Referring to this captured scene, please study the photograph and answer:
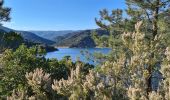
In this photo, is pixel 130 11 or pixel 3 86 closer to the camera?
pixel 3 86

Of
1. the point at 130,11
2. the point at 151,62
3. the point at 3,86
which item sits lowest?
the point at 3,86

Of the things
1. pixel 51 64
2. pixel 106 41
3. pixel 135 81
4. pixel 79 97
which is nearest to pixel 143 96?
pixel 135 81

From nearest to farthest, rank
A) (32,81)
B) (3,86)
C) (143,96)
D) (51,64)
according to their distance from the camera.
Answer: (143,96) → (32,81) → (3,86) → (51,64)

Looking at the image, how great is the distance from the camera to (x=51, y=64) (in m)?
33.8

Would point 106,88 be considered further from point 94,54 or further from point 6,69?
point 94,54

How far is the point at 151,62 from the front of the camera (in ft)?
40.6

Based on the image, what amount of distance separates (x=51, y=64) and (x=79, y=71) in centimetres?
2274

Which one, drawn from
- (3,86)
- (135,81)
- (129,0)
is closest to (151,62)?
(135,81)

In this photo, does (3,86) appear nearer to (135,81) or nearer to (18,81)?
(18,81)

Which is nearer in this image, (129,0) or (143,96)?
(143,96)

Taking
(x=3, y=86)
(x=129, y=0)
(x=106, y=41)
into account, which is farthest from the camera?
(x=106, y=41)

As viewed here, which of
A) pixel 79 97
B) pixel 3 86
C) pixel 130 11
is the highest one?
pixel 130 11

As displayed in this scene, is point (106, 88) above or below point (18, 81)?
above

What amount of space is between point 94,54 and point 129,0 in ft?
33.0
